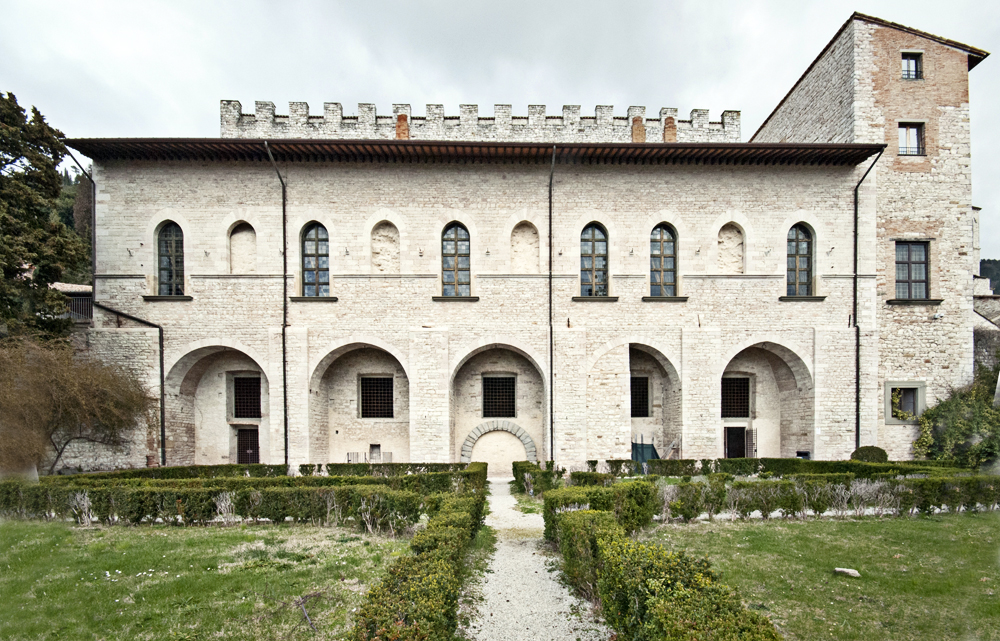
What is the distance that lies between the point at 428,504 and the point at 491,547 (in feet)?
4.54

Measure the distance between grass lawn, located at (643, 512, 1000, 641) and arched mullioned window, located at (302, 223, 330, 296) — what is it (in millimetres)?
Result: 12466

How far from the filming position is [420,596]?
4.21 m

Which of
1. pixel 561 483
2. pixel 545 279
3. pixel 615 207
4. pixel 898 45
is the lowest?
pixel 561 483

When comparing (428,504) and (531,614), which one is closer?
(531,614)

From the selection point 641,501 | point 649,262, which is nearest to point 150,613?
point 641,501

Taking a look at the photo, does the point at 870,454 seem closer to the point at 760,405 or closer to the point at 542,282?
the point at 760,405

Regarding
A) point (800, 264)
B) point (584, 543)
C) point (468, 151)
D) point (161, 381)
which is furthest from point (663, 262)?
point (161, 381)

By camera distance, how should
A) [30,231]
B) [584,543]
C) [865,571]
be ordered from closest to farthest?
1. [584,543]
2. [865,571]
3. [30,231]

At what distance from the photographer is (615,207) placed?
15773 millimetres

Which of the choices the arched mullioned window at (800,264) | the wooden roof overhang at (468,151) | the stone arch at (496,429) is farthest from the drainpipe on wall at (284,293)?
the arched mullioned window at (800,264)

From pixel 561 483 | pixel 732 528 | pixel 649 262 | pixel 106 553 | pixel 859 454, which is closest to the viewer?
pixel 106 553

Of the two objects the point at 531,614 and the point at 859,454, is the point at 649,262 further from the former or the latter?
the point at 531,614

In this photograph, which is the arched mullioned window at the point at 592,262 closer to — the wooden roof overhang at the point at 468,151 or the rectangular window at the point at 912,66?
the wooden roof overhang at the point at 468,151

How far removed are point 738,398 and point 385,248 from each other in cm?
1366
